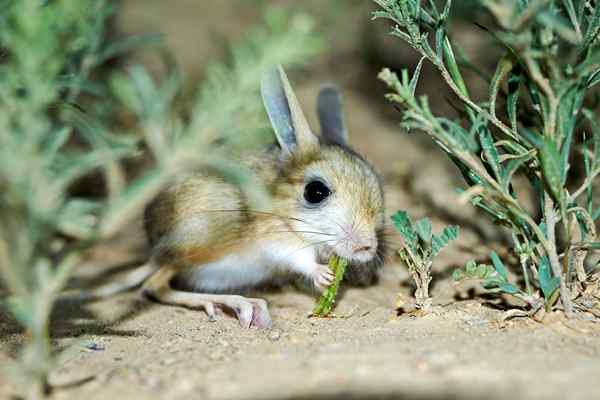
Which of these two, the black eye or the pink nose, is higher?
the black eye

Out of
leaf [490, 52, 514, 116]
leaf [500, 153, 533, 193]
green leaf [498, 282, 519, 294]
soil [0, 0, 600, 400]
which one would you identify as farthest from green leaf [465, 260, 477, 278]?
leaf [490, 52, 514, 116]

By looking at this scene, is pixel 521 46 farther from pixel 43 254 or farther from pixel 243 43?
pixel 43 254

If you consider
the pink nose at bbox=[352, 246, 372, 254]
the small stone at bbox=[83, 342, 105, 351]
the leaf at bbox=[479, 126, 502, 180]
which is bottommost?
the small stone at bbox=[83, 342, 105, 351]

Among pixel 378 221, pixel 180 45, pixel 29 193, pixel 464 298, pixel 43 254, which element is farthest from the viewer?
pixel 180 45

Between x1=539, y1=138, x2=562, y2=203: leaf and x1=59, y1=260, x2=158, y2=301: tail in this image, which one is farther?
x1=59, y1=260, x2=158, y2=301: tail

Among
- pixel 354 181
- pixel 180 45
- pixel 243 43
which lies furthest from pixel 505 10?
pixel 180 45

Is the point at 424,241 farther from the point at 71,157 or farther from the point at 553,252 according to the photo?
the point at 71,157

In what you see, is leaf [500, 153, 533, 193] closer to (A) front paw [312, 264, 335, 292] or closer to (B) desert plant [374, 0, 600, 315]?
(B) desert plant [374, 0, 600, 315]
